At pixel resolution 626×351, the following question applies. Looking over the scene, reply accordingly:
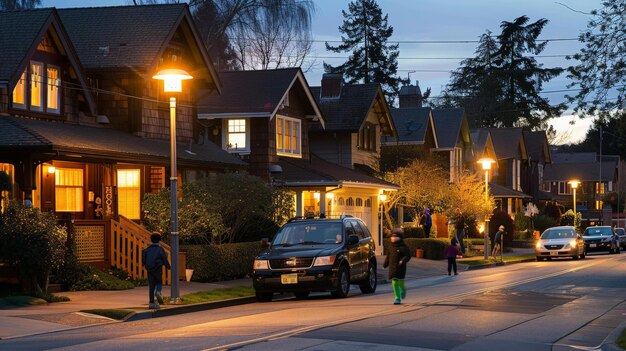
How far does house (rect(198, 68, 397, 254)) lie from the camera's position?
138ft

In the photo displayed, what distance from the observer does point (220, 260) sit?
2944 cm

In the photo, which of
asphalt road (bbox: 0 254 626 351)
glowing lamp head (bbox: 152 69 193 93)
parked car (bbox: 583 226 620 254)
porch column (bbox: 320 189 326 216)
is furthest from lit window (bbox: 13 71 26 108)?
parked car (bbox: 583 226 620 254)

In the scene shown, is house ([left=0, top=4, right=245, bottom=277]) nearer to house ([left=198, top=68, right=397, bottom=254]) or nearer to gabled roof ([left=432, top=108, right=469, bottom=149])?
house ([left=198, top=68, right=397, bottom=254])

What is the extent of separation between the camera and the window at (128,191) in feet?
109

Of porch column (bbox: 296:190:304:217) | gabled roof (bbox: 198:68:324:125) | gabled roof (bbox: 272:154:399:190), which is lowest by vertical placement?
porch column (bbox: 296:190:304:217)

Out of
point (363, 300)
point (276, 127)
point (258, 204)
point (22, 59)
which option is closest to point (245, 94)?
point (276, 127)

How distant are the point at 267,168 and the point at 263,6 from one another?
49.7 feet

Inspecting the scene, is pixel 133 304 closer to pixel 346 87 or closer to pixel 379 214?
pixel 379 214

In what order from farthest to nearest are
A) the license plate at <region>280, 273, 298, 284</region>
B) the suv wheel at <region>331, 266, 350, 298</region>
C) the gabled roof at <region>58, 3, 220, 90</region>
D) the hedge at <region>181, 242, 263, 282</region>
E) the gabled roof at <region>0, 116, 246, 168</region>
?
the gabled roof at <region>58, 3, 220, 90</region> → the hedge at <region>181, 242, 263, 282</region> → the gabled roof at <region>0, 116, 246, 168</region> → the suv wheel at <region>331, 266, 350, 298</region> → the license plate at <region>280, 273, 298, 284</region>

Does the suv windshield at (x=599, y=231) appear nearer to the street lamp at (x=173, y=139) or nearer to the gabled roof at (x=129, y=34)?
the gabled roof at (x=129, y=34)

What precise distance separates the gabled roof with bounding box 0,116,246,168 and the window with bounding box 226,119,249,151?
691 cm

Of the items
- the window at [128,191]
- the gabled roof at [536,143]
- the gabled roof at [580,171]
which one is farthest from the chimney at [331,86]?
the gabled roof at [580,171]

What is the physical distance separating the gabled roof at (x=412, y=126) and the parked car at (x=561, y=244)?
43.5 feet

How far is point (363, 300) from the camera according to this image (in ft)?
77.5
